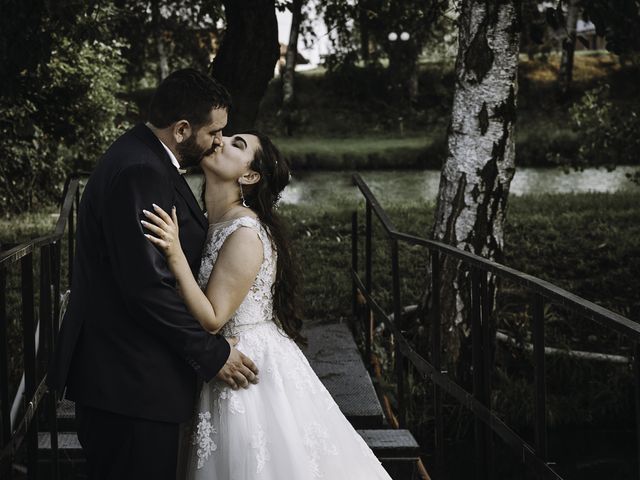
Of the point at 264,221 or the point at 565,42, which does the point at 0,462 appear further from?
the point at 565,42

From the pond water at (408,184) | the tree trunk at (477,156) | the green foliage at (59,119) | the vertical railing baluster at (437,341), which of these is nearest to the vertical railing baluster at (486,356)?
the vertical railing baluster at (437,341)

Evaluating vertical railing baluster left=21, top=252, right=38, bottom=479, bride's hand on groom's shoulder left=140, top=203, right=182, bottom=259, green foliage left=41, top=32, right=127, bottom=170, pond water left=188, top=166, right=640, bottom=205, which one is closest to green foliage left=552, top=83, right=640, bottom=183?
pond water left=188, top=166, right=640, bottom=205

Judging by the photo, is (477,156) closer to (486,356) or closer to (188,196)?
(486,356)

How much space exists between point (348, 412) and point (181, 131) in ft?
8.46

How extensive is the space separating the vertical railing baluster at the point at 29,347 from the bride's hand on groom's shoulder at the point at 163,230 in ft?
2.65

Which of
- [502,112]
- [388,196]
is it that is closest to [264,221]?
[502,112]

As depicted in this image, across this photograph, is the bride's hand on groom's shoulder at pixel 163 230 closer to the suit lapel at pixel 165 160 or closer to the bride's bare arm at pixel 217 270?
the bride's bare arm at pixel 217 270

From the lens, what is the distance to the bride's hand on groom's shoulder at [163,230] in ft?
8.30

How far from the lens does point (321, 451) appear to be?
2.96 m

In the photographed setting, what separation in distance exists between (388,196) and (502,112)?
10149mm

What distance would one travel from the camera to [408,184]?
18234 millimetres

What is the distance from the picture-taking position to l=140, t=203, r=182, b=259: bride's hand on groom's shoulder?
2.53m

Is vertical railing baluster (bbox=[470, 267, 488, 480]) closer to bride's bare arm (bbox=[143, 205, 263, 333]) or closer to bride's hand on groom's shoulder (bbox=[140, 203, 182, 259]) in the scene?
bride's bare arm (bbox=[143, 205, 263, 333])

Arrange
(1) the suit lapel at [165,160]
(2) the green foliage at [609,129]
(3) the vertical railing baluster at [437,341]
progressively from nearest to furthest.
Result: (1) the suit lapel at [165,160] < (3) the vertical railing baluster at [437,341] < (2) the green foliage at [609,129]
